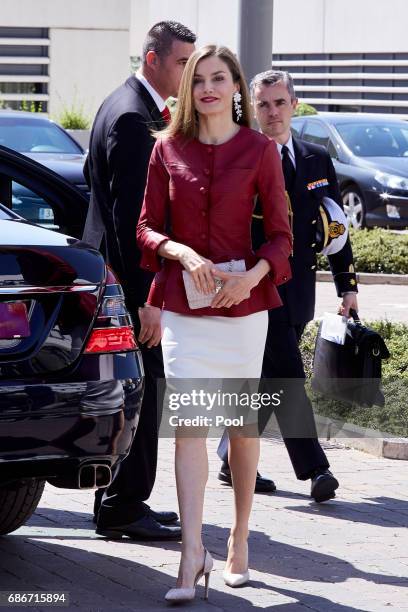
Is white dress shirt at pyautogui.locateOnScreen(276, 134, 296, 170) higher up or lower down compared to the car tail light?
Answer: higher up

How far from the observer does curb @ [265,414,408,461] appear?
712 cm

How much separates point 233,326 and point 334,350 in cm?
193

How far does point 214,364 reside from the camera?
470cm

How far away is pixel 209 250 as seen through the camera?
474 cm

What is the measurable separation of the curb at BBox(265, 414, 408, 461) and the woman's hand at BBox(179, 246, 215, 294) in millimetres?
2751

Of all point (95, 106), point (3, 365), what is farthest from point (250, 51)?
point (95, 106)

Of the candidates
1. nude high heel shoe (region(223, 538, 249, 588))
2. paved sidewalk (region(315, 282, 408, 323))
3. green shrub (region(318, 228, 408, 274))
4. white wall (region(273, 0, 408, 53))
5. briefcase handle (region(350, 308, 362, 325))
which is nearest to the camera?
nude high heel shoe (region(223, 538, 249, 588))

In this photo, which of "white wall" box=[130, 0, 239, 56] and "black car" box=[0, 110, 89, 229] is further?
"white wall" box=[130, 0, 239, 56]

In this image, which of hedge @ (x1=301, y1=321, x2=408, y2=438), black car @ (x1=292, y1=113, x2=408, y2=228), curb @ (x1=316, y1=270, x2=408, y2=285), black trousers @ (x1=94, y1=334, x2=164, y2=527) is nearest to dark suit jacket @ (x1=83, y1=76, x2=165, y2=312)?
black trousers @ (x1=94, y1=334, x2=164, y2=527)

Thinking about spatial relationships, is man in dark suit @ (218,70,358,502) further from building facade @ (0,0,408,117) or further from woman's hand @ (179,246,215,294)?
building facade @ (0,0,408,117)

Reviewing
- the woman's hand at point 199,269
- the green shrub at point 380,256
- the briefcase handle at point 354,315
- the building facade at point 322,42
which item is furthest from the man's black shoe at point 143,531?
the building facade at point 322,42

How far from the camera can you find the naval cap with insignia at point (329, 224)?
6.32m

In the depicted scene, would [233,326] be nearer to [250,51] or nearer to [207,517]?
[207,517]

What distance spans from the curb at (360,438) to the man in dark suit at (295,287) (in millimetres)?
933
